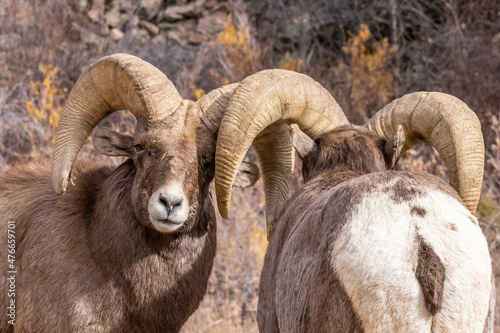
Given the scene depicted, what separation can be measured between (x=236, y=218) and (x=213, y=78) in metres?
5.37

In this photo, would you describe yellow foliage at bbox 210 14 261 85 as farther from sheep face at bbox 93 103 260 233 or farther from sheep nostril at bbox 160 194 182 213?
sheep nostril at bbox 160 194 182 213

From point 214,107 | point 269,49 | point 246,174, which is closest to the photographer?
point 214,107

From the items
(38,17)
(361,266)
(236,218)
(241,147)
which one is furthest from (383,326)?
(38,17)

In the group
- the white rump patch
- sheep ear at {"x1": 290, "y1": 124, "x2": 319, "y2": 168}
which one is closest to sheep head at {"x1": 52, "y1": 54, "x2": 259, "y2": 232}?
sheep ear at {"x1": 290, "y1": 124, "x2": 319, "y2": 168}

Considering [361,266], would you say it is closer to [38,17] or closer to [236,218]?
[236,218]

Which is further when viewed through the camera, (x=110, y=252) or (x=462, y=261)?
(x=110, y=252)

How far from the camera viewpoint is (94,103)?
594 cm

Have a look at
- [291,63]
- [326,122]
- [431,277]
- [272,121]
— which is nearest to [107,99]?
[272,121]

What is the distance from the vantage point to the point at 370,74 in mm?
13500

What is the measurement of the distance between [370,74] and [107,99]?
851 centimetres

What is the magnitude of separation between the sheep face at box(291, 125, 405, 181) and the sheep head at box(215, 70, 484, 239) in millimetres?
31

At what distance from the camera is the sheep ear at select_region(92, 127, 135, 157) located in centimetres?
582

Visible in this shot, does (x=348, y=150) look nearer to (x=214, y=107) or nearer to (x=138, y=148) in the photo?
(x=214, y=107)

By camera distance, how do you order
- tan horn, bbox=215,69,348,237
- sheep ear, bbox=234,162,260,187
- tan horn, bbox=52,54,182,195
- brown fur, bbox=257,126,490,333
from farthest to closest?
1. sheep ear, bbox=234,162,260,187
2. tan horn, bbox=52,54,182,195
3. tan horn, bbox=215,69,348,237
4. brown fur, bbox=257,126,490,333
